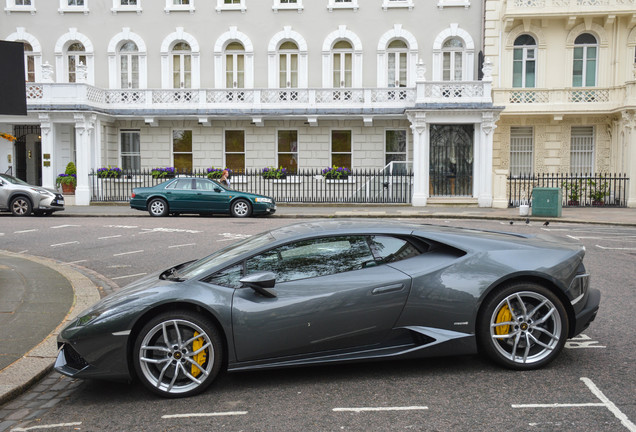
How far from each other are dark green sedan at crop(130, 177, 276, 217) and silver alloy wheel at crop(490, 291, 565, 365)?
17.1m

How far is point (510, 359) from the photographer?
16.6 feet

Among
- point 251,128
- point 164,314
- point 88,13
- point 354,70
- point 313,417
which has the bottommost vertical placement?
point 313,417

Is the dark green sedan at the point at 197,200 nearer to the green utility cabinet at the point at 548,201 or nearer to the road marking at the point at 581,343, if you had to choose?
the green utility cabinet at the point at 548,201

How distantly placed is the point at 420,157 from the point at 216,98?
1001 centimetres

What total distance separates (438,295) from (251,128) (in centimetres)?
2626

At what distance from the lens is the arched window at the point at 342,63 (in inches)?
1190

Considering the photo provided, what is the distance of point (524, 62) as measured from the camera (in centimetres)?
2859

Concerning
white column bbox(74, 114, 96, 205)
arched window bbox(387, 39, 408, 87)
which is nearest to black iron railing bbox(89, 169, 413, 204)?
white column bbox(74, 114, 96, 205)

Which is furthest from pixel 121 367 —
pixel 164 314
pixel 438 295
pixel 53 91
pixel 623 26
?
pixel 623 26

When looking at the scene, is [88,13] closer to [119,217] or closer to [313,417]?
[119,217]

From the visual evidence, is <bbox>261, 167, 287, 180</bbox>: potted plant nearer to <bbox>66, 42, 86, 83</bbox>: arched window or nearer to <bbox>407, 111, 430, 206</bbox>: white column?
<bbox>407, 111, 430, 206</bbox>: white column

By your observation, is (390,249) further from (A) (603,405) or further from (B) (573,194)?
(B) (573,194)

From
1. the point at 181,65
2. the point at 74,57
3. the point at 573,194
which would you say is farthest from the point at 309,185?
the point at 74,57

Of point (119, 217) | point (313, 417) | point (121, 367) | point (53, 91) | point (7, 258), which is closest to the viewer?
point (313, 417)
